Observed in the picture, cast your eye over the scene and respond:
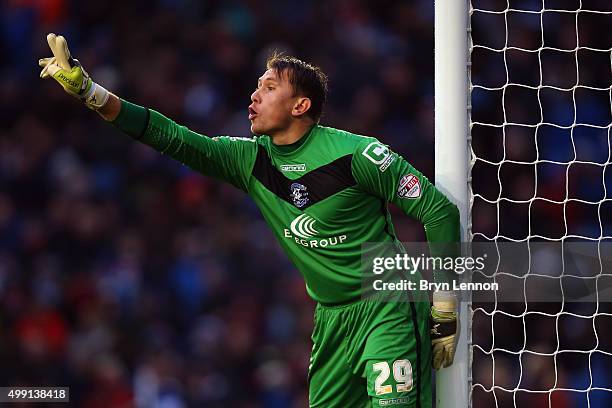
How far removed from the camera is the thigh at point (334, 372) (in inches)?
165

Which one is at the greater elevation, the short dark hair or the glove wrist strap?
the short dark hair

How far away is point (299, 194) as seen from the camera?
165 inches

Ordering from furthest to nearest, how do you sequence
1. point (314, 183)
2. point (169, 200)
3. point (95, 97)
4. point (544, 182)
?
point (169, 200) < point (544, 182) < point (314, 183) < point (95, 97)

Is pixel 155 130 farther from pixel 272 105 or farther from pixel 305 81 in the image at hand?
pixel 305 81

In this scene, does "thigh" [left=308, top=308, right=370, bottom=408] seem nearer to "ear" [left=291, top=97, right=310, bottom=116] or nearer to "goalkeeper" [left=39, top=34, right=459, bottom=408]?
"goalkeeper" [left=39, top=34, right=459, bottom=408]

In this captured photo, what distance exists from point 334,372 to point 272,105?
43.4 inches

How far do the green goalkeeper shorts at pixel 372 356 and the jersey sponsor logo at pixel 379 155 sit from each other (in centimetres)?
54

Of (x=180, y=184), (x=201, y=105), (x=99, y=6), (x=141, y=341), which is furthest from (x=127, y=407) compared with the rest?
(x=99, y=6)

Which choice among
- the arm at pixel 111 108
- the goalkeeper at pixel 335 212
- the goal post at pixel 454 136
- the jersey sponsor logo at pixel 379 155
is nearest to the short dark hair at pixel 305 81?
the goalkeeper at pixel 335 212

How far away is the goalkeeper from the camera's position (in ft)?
13.4

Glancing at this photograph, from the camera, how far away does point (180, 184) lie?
8352mm

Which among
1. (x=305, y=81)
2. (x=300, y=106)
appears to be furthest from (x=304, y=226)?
(x=305, y=81)

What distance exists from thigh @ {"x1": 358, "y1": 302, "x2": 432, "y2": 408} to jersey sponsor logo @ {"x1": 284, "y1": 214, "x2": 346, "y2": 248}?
1.01 ft

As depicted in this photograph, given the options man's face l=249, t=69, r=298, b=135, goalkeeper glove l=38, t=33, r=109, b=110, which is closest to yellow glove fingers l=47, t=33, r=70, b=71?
goalkeeper glove l=38, t=33, r=109, b=110
